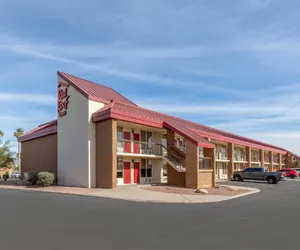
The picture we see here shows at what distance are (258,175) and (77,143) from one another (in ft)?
70.3

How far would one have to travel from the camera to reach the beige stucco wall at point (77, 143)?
24.7 meters

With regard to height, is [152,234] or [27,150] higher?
[27,150]

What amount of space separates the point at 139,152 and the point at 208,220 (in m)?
17.0

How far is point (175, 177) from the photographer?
27.4 meters

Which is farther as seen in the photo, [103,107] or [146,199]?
[103,107]

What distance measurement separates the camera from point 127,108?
26.5 metres

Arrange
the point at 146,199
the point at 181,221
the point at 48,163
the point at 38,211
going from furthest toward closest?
the point at 48,163 → the point at 146,199 → the point at 38,211 → the point at 181,221

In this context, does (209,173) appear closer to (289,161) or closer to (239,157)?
(239,157)

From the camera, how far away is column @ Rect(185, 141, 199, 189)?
24.9 meters

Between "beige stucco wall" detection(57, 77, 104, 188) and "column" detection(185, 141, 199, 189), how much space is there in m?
6.89

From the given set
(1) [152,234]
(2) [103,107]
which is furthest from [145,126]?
(1) [152,234]

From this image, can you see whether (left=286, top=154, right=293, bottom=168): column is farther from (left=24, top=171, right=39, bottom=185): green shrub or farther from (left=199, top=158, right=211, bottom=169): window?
(left=24, top=171, right=39, bottom=185): green shrub

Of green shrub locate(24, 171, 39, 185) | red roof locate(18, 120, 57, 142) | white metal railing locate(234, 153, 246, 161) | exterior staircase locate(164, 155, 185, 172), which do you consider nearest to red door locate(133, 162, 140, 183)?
exterior staircase locate(164, 155, 185, 172)

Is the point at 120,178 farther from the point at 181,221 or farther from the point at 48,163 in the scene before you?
the point at 181,221
